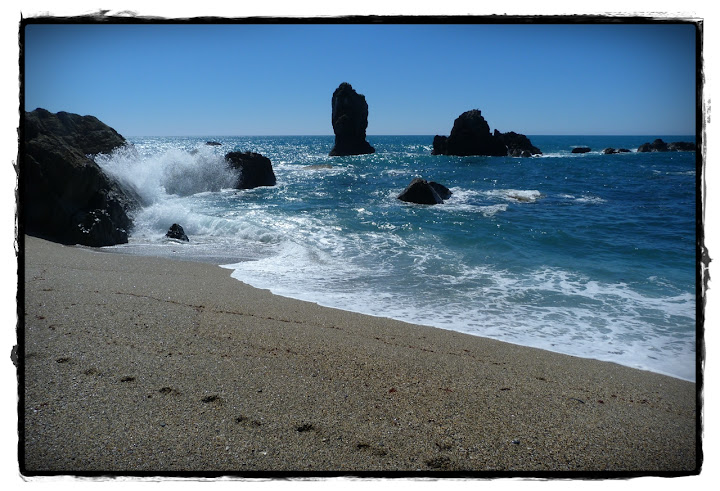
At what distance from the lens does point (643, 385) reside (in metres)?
3.38

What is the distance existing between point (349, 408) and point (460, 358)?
1.40m

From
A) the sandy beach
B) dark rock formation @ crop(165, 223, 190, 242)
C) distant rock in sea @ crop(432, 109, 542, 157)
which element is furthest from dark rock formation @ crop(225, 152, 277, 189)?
distant rock in sea @ crop(432, 109, 542, 157)

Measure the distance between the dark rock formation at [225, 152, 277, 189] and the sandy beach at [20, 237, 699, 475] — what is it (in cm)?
1885

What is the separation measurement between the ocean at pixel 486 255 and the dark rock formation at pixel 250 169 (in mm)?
5107

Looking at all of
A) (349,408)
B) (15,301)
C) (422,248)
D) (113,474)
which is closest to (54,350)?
(15,301)

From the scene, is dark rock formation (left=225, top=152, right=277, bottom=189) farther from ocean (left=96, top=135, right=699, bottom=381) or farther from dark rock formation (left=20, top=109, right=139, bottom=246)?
dark rock formation (left=20, top=109, right=139, bottom=246)

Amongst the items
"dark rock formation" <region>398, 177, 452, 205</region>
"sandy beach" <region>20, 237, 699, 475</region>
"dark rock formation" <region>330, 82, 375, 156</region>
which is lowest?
"sandy beach" <region>20, 237, 699, 475</region>

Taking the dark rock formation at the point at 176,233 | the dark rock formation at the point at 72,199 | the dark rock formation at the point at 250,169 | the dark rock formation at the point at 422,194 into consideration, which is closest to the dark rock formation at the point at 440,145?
the dark rock formation at the point at 250,169

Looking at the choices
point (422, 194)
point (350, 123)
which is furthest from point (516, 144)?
point (422, 194)

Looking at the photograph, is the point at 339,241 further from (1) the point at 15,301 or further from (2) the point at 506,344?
(1) the point at 15,301

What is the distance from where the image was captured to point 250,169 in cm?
2288

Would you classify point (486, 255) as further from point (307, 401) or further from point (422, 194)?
point (422, 194)

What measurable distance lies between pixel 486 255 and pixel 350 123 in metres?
48.4

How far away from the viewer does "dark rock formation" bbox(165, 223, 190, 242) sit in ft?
31.7
